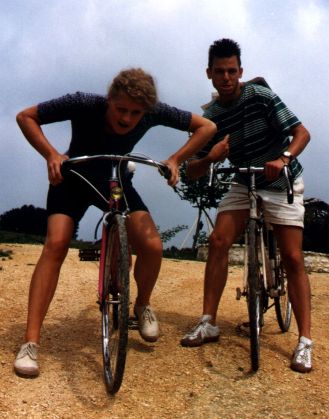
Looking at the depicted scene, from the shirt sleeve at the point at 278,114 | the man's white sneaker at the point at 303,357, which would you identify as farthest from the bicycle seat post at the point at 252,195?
the man's white sneaker at the point at 303,357

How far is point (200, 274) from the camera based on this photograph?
375 inches

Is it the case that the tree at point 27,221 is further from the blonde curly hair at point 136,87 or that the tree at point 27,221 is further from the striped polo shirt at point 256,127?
the blonde curly hair at point 136,87

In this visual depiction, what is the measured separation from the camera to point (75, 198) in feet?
14.7

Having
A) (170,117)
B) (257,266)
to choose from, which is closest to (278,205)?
(257,266)

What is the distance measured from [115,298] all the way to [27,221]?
53.5 ft

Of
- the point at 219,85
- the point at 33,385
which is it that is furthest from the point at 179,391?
the point at 219,85

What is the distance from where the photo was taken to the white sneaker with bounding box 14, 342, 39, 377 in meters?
4.06

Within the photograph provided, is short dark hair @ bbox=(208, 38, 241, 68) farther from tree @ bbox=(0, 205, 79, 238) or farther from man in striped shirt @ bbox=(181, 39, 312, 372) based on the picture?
tree @ bbox=(0, 205, 79, 238)

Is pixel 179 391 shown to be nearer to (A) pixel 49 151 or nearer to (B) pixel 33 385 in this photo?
(B) pixel 33 385

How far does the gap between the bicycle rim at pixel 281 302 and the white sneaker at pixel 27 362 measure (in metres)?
2.32

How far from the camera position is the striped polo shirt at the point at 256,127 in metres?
4.91

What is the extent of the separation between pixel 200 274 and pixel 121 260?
5.90 m

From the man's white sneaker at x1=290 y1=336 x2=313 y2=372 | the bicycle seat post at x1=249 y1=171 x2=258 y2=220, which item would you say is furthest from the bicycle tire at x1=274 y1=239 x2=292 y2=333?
the bicycle seat post at x1=249 y1=171 x2=258 y2=220

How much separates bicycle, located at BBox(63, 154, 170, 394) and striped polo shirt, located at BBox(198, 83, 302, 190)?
118cm
